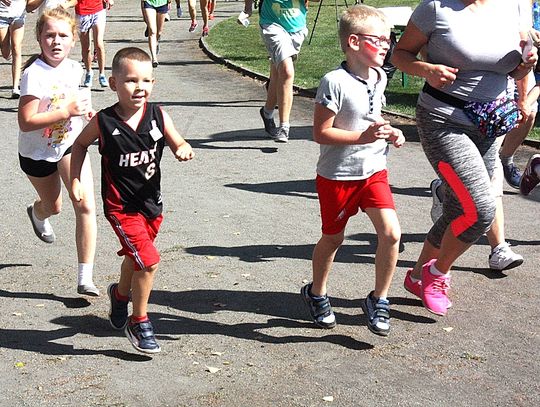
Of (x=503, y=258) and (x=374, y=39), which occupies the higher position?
(x=374, y=39)

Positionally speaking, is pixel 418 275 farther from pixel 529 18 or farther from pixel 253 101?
pixel 253 101

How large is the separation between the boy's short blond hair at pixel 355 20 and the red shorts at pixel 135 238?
1.45 m

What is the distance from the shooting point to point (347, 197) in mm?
6043

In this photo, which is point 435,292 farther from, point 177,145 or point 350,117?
point 177,145

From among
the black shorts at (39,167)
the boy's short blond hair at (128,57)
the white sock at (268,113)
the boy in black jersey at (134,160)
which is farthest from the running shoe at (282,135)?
the boy's short blond hair at (128,57)

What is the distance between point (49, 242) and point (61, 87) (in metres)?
1.51

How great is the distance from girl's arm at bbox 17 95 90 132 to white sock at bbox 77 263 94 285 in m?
0.91

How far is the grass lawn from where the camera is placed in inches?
562

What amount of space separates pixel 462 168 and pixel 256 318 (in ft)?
4.81

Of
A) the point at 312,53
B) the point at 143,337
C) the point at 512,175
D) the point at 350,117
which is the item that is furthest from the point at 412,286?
the point at 312,53

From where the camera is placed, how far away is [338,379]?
5566 mm

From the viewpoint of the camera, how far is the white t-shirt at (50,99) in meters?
6.54

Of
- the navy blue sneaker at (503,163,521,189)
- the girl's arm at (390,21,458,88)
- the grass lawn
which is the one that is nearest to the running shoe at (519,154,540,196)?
the navy blue sneaker at (503,163,521,189)

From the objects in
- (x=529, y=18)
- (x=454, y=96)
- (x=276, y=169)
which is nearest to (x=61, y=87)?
(x=454, y=96)
